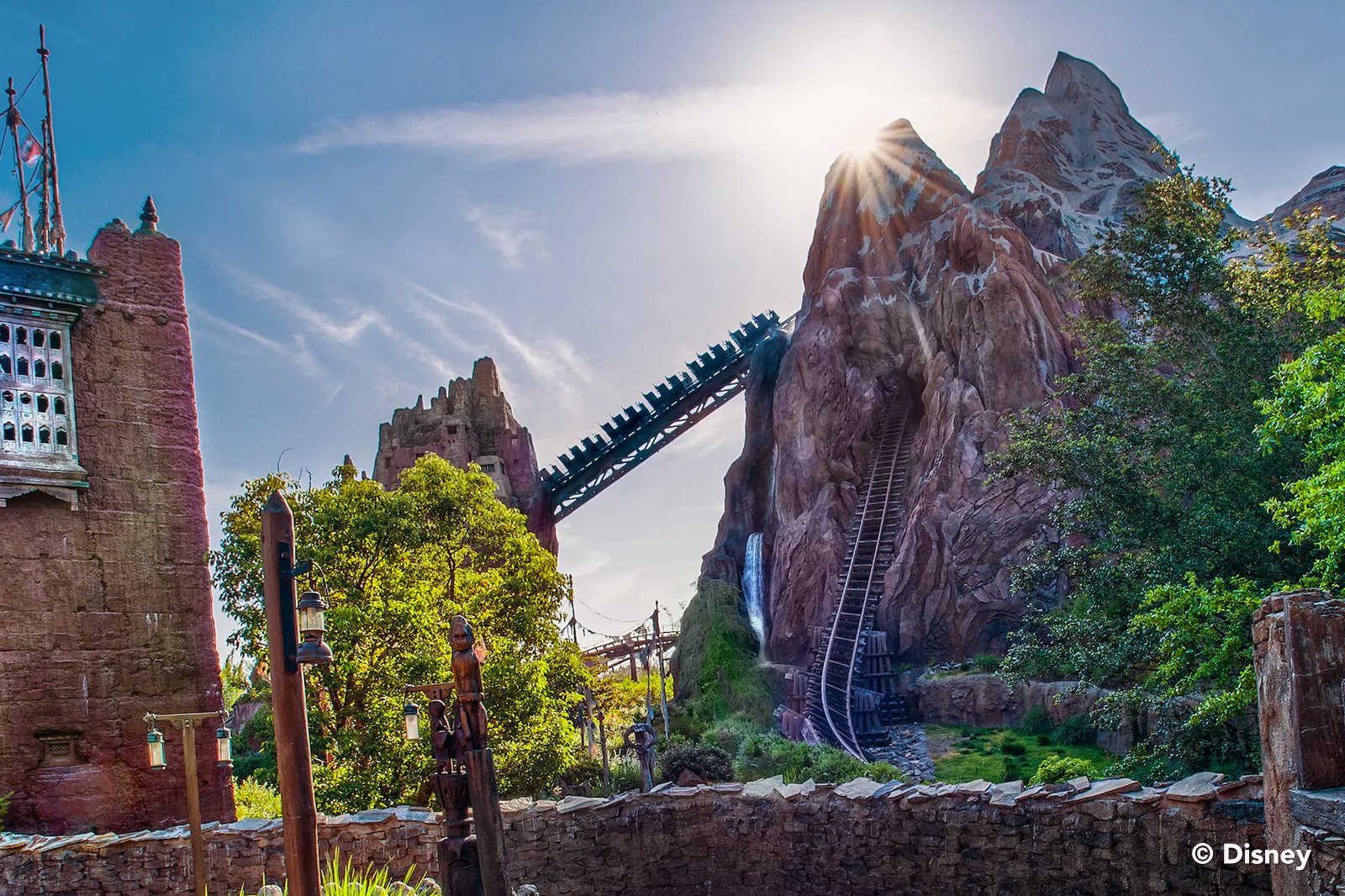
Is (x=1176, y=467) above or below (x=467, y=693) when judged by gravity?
above

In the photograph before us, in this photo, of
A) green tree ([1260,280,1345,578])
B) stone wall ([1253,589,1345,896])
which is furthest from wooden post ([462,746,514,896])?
green tree ([1260,280,1345,578])

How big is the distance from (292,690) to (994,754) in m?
16.9

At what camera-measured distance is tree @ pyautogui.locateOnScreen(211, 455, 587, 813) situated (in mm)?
15633

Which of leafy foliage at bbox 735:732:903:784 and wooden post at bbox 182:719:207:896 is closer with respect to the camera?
wooden post at bbox 182:719:207:896

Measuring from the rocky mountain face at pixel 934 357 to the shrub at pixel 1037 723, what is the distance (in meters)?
4.28

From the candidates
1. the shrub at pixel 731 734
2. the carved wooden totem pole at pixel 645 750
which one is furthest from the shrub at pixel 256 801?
the shrub at pixel 731 734

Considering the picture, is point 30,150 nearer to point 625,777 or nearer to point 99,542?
point 99,542

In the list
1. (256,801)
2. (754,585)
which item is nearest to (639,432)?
(754,585)

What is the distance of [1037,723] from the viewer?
22.4 m

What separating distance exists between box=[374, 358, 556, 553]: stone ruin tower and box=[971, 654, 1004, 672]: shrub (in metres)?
19.8

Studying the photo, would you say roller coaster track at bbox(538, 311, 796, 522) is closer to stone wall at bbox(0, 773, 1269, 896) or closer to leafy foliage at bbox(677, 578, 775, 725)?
leafy foliage at bbox(677, 578, 775, 725)

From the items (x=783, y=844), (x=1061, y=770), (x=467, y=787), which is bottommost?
(x=1061, y=770)

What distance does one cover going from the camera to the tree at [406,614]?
1563cm

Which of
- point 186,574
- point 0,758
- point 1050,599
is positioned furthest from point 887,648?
point 0,758
